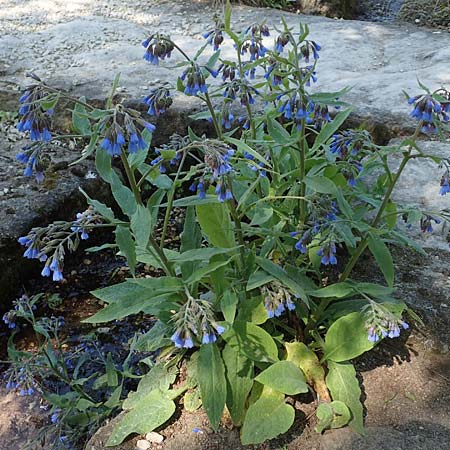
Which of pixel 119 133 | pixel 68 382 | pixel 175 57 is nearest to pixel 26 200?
pixel 68 382

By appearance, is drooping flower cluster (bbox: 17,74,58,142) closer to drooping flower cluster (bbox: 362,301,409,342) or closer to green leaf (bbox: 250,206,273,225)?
green leaf (bbox: 250,206,273,225)

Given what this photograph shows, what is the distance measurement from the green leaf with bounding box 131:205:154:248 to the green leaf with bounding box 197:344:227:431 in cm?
62

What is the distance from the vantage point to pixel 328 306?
256cm

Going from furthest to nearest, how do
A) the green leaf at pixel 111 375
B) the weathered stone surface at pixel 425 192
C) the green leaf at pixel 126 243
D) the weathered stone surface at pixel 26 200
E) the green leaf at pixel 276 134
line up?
the weathered stone surface at pixel 26 200 → the weathered stone surface at pixel 425 192 → the green leaf at pixel 111 375 → the green leaf at pixel 276 134 → the green leaf at pixel 126 243

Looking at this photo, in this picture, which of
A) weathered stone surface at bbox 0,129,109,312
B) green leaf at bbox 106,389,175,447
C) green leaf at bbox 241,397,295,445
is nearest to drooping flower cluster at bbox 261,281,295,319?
green leaf at bbox 241,397,295,445

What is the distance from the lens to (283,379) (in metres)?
2.17

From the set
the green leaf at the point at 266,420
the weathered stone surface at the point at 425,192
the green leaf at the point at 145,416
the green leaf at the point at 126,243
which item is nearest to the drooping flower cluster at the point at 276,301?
the green leaf at the point at 266,420

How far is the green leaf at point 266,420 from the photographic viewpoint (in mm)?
2123

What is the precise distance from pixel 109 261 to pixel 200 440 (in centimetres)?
193

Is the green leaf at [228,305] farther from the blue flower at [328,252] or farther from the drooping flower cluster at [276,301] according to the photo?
the blue flower at [328,252]

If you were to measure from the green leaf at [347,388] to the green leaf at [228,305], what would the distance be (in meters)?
0.48

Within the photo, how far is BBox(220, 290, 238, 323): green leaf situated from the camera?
213 cm

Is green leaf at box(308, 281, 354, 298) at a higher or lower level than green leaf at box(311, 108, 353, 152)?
lower

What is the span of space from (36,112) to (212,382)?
1.13 m
